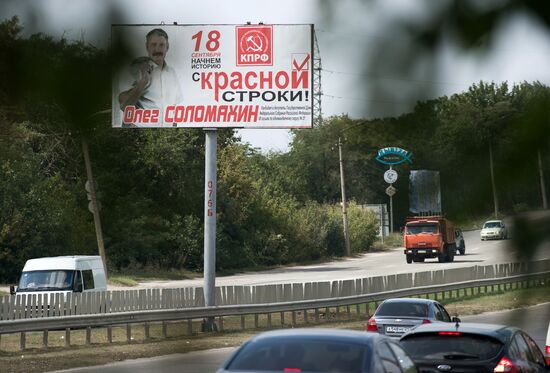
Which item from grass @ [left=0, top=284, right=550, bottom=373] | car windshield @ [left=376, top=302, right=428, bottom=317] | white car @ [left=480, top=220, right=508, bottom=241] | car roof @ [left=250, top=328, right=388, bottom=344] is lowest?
grass @ [left=0, top=284, right=550, bottom=373]

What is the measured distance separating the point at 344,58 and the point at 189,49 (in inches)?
13.2

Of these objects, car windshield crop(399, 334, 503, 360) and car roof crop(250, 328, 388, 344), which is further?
car windshield crop(399, 334, 503, 360)

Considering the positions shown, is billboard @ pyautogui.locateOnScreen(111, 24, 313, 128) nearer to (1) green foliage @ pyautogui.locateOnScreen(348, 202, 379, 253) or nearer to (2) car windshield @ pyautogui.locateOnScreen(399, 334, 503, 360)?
(1) green foliage @ pyautogui.locateOnScreen(348, 202, 379, 253)

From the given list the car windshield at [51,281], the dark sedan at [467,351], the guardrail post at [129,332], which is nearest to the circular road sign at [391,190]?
the dark sedan at [467,351]

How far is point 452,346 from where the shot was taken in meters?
11.5

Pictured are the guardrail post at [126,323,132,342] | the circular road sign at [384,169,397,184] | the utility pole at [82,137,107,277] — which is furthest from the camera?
the guardrail post at [126,323,132,342]

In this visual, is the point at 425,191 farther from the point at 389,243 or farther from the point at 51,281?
the point at 51,281

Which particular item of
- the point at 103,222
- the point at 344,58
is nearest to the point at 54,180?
the point at 103,222

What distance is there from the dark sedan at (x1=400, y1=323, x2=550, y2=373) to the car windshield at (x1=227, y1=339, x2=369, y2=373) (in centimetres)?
253

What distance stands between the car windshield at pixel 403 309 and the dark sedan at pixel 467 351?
30.2 feet

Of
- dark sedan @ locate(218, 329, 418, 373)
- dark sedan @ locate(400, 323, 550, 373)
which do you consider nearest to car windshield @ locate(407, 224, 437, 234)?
dark sedan @ locate(218, 329, 418, 373)

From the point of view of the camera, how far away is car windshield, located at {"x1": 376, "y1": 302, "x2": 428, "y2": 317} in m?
21.4

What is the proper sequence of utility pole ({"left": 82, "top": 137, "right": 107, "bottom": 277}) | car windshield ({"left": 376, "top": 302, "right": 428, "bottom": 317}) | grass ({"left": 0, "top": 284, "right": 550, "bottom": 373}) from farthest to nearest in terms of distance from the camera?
car windshield ({"left": 376, "top": 302, "right": 428, "bottom": 317}) → grass ({"left": 0, "top": 284, "right": 550, "bottom": 373}) → utility pole ({"left": 82, "top": 137, "right": 107, "bottom": 277})

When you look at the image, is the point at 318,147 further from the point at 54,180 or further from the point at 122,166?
the point at 54,180
